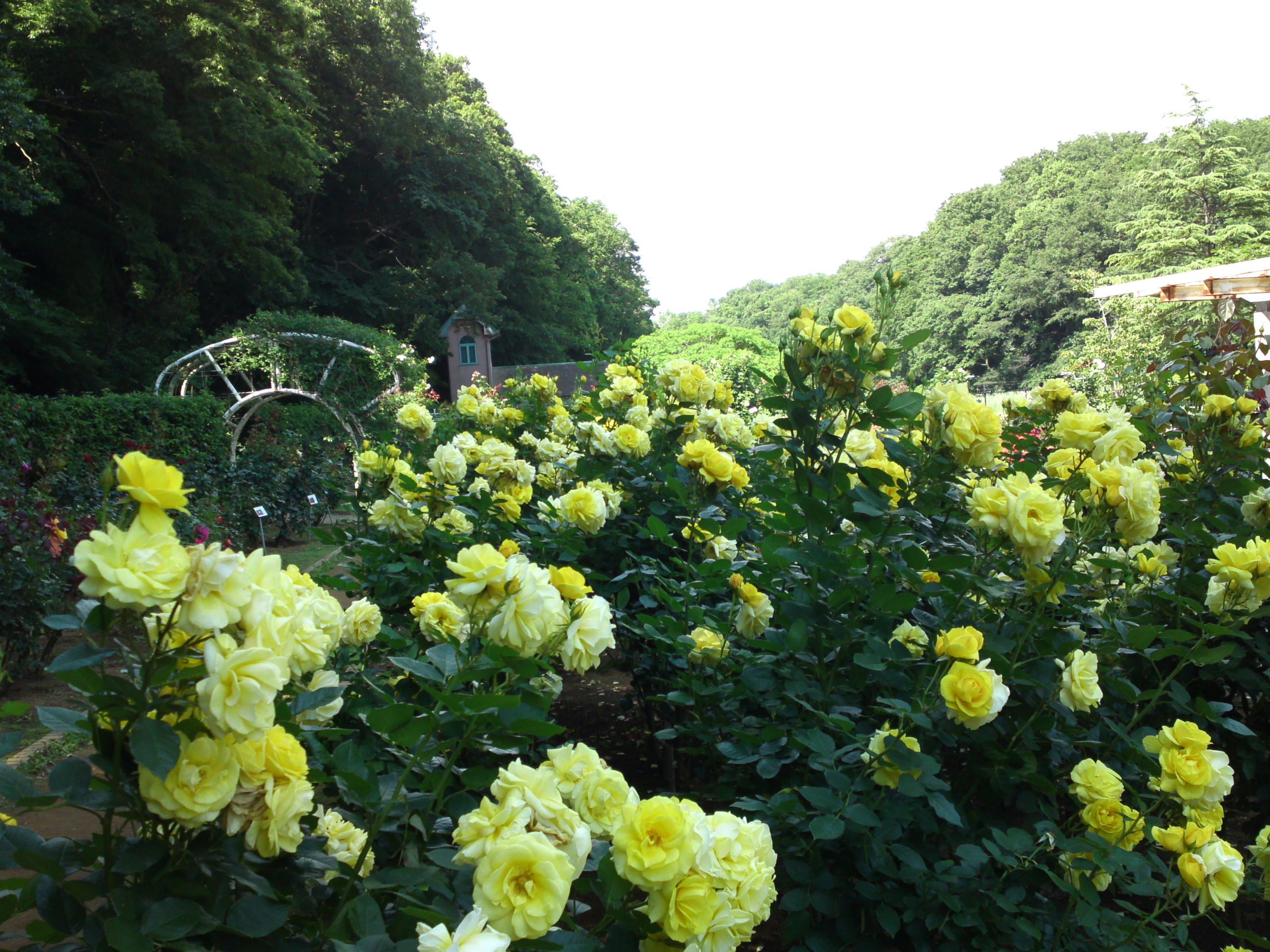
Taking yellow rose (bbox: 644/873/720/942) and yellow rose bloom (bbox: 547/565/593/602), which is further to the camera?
yellow rose bloom (bbox: 547/565/593/602)

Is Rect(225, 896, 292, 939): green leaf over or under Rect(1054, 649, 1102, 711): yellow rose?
over

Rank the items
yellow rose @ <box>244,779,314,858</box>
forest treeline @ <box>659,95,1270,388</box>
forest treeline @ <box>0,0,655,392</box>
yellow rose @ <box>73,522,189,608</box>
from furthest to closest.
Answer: forest treeline @ <box>659,95,1270,388</box> < forest treeline @ <box>0,0,655,392</box> < yellow rose @ <box>244,779,314,858</box> < yellow rose @ <box>73,522,189,608</box>

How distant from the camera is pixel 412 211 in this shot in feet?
69.7

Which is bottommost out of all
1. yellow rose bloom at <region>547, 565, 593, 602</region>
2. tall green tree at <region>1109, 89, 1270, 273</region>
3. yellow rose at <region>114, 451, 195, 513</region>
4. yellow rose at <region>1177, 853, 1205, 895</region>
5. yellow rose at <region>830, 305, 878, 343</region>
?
yellow rose at <region>1177, 853, 1205, 895</region>

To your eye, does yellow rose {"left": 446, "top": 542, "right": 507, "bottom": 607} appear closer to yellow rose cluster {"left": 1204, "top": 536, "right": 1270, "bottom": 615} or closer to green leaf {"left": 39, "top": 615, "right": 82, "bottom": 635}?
green leaf {"left": 39, "top": 615, "right": 82, "bottom": 635}

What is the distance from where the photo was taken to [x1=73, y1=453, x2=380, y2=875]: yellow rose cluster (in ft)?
2.07

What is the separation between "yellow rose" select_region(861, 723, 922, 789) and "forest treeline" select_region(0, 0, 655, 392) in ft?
36.1

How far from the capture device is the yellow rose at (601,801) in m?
0.85

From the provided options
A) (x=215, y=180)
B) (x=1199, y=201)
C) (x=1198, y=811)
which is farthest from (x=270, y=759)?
(x=1199, y=201)

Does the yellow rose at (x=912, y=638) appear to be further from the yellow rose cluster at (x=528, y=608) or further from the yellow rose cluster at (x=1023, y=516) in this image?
the yellow rose cluster at (x=528, y=608)

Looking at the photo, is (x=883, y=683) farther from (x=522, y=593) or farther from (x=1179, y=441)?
(x=1179, y=441)

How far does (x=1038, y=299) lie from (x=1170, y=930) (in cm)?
4286

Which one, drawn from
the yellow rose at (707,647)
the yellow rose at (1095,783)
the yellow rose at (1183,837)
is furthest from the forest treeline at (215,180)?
the yellow rose at (1183,837)

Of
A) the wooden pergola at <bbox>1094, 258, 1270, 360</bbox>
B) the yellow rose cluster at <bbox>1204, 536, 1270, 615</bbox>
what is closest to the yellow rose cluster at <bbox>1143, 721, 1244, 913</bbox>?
the yellow rose cluster at <bbox>1204, 536, 1270, 615</bbox>
